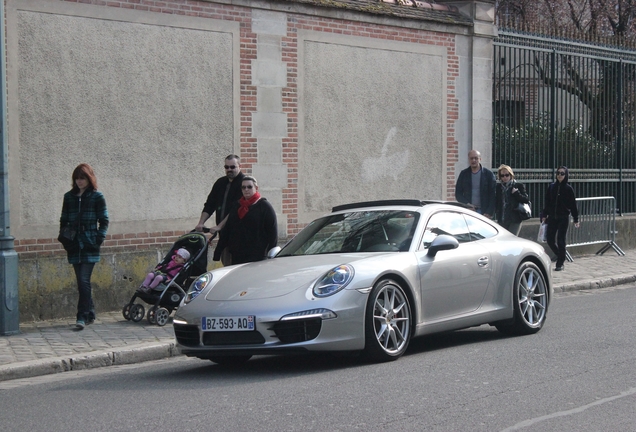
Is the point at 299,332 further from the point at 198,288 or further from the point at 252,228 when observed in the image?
the point at 252,228

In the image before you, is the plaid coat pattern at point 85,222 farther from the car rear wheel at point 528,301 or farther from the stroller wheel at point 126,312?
the car rear wheel at point 528,301

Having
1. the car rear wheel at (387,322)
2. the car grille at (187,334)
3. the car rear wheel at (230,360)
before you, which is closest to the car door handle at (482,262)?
the car rear wheel at (387,322)

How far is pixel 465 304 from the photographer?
30.5 ft

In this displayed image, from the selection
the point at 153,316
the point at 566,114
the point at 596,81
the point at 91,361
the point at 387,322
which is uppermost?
the point at 596,81

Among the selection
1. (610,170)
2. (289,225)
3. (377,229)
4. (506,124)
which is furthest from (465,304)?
(610,170)

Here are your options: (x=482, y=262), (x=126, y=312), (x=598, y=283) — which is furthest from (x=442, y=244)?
(x=598, y=283)

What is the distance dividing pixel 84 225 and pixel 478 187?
6022mm

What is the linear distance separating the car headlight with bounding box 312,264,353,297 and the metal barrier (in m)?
11.2

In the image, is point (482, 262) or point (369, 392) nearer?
point (369, 392)

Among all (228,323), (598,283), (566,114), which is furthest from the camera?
(566,114)

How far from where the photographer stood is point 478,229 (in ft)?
32.8

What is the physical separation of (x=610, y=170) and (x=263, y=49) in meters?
9.81

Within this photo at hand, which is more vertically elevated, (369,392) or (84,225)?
(84,225)

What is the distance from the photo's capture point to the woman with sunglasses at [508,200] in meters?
14.9
